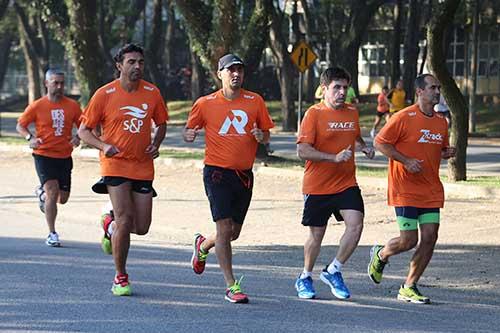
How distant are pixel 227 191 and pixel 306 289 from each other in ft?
3.56

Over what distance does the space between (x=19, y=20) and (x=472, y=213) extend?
42840 mm

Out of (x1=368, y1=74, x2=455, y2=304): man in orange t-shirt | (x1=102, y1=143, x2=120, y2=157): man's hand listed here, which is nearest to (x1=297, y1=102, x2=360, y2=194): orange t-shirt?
(x1=368, y1=74, x2=455, y2=304): man in orange t-shirt

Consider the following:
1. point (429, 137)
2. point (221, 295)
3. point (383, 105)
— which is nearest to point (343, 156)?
point (429, 137)

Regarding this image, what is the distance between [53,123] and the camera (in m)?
14.1

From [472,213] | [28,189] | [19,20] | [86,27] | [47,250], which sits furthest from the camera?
[19,20]

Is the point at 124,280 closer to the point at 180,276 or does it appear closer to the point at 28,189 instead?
the point at 180,276

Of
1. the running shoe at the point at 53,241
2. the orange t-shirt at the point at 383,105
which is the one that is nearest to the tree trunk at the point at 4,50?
the orange t-shirt at the point at 383,105

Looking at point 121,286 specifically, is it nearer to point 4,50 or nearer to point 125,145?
point 125,145

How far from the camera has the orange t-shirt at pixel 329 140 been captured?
388 inches

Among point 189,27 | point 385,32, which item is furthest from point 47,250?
point 385,32

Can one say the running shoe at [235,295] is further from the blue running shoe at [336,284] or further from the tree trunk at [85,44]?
the tree trunk at [85,44]

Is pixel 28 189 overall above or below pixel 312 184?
below

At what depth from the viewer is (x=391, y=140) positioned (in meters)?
9.82

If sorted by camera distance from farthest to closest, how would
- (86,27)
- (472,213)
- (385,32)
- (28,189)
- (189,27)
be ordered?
(385,32) → (86,27) → (189,27) → (28,189) → (472,213)
